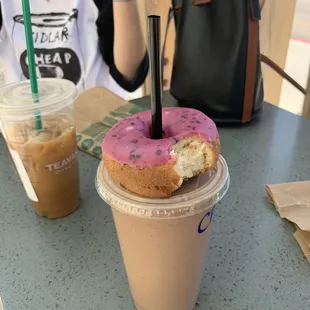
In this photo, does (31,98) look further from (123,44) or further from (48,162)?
(123,44)

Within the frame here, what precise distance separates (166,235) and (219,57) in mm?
542

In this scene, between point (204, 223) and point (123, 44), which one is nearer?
point (204, 223)

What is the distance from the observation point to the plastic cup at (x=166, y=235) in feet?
1.29

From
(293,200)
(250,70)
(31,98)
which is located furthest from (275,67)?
(31,98)

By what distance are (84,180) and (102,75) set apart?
25.7 inches

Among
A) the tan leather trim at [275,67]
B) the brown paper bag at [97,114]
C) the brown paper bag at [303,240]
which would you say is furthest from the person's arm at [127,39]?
the brown paper bag at [303,240]

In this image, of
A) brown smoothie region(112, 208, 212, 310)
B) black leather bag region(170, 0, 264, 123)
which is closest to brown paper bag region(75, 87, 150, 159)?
black leather bag region(170, 0, 264, 123)

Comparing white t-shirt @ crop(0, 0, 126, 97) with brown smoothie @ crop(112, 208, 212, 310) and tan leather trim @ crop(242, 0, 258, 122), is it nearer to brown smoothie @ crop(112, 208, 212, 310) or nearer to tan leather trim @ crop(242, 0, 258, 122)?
tan leather trim @ crop(242, 0, 258, 122)

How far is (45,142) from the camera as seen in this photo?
0.59 metres

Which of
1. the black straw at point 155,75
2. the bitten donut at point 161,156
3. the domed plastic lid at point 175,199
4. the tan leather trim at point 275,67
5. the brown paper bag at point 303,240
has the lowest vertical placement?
the brown paper bag at point 303,240

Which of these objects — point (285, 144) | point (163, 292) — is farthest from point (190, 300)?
point (285, 144)

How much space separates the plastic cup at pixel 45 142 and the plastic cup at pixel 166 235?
18cm

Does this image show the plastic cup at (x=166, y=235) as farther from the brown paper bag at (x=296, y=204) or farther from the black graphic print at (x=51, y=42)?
the black graphic print at (x=51, y=42)

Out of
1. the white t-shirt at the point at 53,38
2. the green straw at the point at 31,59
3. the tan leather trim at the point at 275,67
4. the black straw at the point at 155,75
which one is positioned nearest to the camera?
the black straw at the point at 155,75
